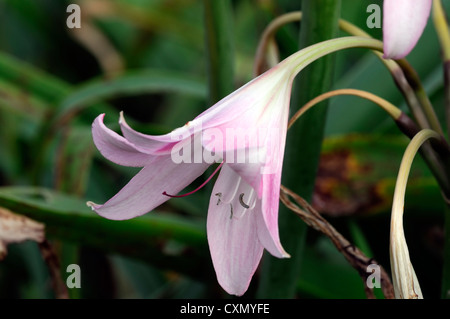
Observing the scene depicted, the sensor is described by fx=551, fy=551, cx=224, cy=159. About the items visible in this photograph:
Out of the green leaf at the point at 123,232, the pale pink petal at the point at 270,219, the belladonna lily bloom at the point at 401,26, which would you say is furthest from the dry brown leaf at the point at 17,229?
the belladonna lily bloom at the point at 401,26

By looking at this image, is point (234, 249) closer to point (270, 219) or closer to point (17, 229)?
point (270, 219)

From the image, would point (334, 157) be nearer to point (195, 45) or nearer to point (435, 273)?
point (435, 273)

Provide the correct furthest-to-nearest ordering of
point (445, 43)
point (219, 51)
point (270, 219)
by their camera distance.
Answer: point (219, 51) < point (445, 43) < point (270, 219)

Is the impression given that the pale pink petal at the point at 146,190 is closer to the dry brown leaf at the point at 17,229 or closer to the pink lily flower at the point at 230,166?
the pink lily flower at the point at 230,166

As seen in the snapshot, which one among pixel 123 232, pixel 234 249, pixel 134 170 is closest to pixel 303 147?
pixel 234 249

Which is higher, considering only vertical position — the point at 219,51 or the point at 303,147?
the point at 219,51

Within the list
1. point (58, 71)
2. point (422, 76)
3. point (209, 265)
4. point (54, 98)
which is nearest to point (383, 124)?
point (422, 76)

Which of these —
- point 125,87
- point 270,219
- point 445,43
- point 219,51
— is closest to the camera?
point 270,219

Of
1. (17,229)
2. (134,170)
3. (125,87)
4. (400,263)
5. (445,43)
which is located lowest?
(400,263)
